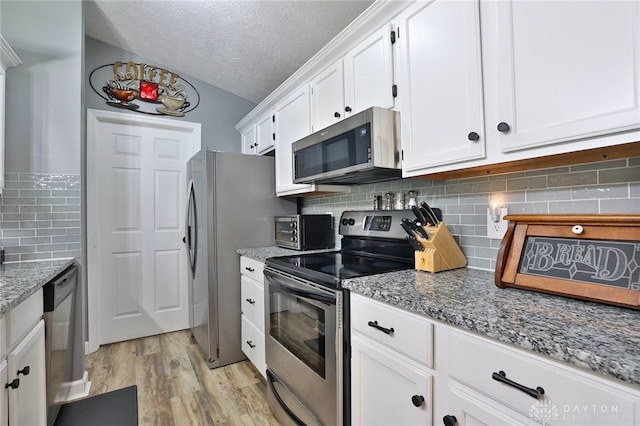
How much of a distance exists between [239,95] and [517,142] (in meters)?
3.05

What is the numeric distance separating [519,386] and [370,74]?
1.46 metres

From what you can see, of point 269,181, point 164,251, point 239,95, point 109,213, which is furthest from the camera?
point 239,95

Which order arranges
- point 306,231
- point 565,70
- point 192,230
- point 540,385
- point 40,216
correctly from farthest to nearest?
point 192,230, point 306,231, point 40,216, point 565,70, point 540,385

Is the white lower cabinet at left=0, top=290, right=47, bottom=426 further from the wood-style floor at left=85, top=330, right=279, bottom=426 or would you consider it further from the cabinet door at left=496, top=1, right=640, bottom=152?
the cabinet door at left=496, top=1, right=640, bottom=152

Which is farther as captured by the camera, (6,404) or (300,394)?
(300,394)

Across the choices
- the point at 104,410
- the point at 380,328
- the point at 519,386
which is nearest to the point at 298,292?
the point at 380,328

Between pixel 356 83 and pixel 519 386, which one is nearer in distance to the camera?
pixel 519 386

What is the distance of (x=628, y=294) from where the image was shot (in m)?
0.84

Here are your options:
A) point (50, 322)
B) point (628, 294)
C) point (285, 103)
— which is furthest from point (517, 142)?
point (50, 322)

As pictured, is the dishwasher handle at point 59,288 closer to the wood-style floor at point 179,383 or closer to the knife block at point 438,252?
the wood-style floor at point 179,383

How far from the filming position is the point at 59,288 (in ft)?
5.36

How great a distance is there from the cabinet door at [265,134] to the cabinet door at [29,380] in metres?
1.89

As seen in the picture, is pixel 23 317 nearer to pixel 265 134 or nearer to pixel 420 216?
pixel 420 216

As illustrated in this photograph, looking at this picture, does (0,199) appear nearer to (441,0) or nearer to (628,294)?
(441,0)
